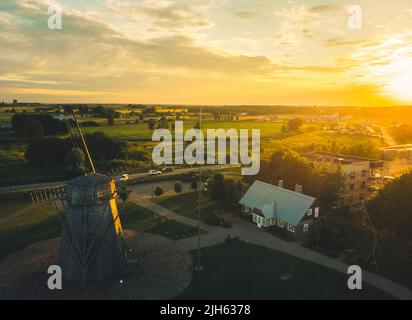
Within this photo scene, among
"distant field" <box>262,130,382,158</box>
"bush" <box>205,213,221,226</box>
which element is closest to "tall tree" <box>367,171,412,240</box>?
"bush" <box>205,213,221,226</box>

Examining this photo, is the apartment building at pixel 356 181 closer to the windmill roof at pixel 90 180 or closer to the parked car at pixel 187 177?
the parked car at pixel 187 177

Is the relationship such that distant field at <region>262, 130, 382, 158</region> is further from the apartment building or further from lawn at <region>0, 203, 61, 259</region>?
lawn at <region>0, 203, 61, 259</region>

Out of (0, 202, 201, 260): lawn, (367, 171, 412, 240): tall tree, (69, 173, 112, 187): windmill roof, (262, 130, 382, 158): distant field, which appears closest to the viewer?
(69, 173, 112, 187): windmill roof

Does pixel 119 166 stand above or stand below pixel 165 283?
above

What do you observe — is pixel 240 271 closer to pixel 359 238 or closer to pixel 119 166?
pixel 359 238

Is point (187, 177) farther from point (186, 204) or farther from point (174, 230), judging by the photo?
point (174, 230)

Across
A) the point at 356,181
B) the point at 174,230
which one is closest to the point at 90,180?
the point at 174,230
